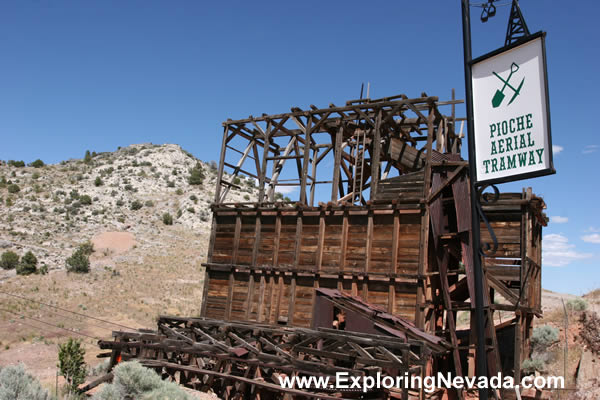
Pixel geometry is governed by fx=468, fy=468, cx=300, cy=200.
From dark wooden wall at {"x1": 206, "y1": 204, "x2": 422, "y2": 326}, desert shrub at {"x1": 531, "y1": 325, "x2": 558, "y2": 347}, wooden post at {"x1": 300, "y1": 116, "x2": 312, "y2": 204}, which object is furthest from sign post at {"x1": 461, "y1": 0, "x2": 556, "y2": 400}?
desert shrub at {"x1": 531, "y1": 325, "x2": 558, "y2": 347}

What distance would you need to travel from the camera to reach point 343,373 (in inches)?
456

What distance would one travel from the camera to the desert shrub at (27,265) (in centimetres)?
4191

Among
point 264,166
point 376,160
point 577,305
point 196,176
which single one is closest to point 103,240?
point 196,176

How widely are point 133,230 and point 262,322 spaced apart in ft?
152

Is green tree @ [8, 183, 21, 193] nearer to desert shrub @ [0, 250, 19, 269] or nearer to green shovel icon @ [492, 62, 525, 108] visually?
desert shrub @ [0, 250, 19, 269]

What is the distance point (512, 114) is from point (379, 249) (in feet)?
37.2

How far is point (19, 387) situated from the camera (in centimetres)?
889

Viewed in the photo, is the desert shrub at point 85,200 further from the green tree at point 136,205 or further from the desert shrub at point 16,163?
the desert shrub at point 16,163

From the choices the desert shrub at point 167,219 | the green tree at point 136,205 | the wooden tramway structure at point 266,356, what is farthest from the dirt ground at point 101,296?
the green tree at point 136,205

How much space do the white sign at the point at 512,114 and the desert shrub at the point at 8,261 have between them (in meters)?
47.2

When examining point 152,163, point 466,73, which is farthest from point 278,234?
point 152,163

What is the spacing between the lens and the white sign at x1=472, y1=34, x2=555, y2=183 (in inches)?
186

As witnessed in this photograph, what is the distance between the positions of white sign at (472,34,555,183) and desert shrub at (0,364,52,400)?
8.75 metres

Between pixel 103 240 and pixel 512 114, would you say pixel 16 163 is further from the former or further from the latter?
pixel 512 114
